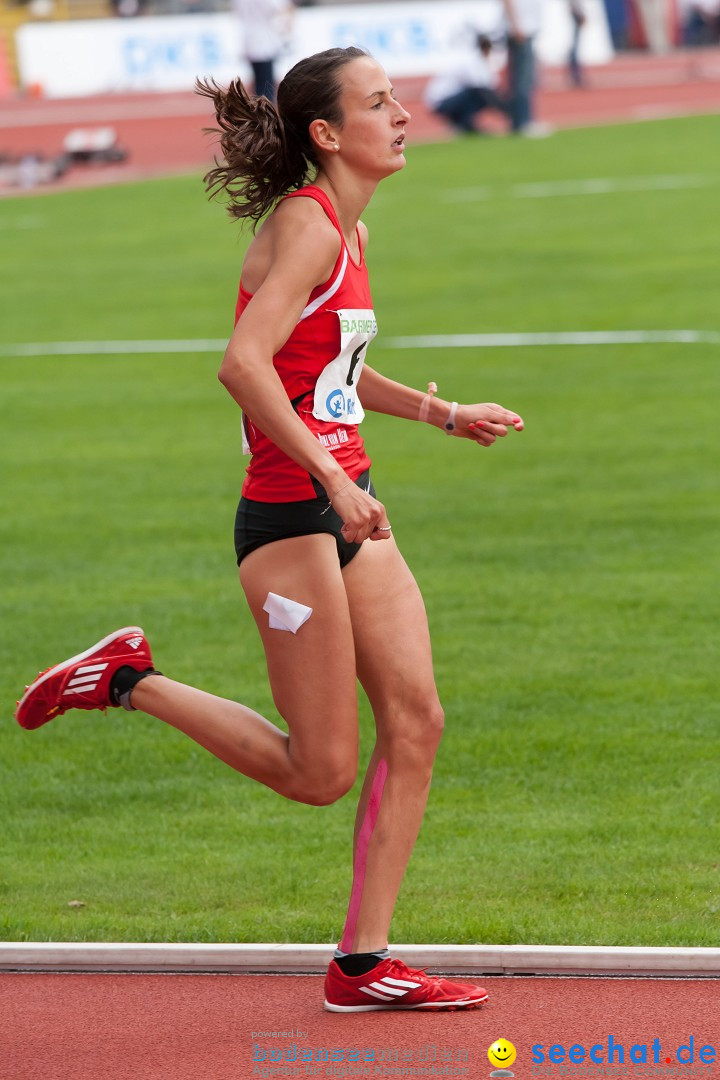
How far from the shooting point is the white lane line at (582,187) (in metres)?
23.1

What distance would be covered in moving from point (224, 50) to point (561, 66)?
8.99 meters

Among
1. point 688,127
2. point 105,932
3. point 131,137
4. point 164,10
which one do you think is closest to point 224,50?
point 164,10

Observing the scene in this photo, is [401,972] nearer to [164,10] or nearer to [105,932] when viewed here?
[105,932]

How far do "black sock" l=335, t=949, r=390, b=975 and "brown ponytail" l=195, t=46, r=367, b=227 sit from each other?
→ 6.02 feet

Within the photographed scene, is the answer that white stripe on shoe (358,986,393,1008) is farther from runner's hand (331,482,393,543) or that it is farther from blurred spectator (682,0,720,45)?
blurred spectator (682,0,720,45)

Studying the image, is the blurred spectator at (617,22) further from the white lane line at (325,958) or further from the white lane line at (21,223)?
the white lane line at (325,958)

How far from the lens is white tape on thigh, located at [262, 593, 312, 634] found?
4234 millimetres

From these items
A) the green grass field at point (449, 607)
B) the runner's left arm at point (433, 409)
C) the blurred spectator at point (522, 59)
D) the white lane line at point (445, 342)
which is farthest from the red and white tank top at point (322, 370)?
the blurred spectator at point (522, 59)

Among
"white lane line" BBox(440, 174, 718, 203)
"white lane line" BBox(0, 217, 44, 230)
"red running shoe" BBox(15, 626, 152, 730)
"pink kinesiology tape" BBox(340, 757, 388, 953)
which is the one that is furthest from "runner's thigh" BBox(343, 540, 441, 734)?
"white lane line" BBox(0, 217, 44, 230)

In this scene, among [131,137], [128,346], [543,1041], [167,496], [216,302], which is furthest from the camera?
[131,137]

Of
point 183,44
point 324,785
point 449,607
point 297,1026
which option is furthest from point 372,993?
point 183,44

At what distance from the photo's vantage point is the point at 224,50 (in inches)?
1630

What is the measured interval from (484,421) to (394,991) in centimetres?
147

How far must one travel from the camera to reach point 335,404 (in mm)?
4332
